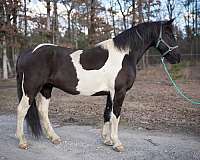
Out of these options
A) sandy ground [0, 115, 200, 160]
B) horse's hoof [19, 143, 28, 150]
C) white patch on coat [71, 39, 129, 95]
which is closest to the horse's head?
white patch on coat [71, 39, 129, 95]

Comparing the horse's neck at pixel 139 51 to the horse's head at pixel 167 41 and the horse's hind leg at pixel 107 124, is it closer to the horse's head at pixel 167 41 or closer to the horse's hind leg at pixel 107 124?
the horse's head at pixel 167 41

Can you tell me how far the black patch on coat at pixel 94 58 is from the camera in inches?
176

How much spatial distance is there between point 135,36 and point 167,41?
1.76 feet

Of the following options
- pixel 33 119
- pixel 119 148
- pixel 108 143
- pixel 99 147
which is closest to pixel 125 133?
pixel 108 143

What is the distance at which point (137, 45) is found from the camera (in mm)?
4582

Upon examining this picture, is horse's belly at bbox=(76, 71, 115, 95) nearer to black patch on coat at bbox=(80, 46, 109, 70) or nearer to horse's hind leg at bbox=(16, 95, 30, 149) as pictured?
black patch on coat at bbox=(80, 46, 109, 70)

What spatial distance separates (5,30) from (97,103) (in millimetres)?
10983

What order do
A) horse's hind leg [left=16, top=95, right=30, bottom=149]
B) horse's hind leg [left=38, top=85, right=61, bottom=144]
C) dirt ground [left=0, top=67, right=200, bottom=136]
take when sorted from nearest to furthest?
horse's hind leg [left=16, top=95, right=30, bottom=149], horse's hind leg [left=38, top=85, right=61, bottom=144], dirt ground [left=0, top=67, right=200, bottom=136]

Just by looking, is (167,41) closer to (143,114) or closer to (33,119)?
(33,119)

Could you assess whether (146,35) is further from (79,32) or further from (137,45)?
(79,32)

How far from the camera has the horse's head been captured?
4.62 m

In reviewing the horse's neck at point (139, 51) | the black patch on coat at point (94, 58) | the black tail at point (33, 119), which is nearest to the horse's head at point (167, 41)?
the horse's neck at point (139, 51)

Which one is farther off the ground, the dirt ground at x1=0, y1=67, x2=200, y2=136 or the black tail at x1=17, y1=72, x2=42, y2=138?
the black tail at x1=17, y1=72, x2=42, y2=138

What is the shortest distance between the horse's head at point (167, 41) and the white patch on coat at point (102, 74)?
60 centimetres
